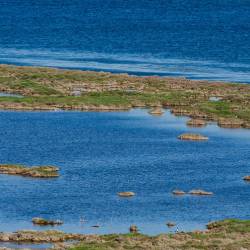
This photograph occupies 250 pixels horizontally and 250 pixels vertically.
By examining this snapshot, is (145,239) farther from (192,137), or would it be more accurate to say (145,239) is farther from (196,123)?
(196,123)

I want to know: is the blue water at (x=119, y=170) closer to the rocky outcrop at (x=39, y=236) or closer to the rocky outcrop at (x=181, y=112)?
the rocky outcrop at (x=181, y=112)

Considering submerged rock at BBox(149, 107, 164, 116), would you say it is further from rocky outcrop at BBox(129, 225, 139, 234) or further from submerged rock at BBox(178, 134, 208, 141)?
rocky outcrop at BBox(129, 225, 139, 234)

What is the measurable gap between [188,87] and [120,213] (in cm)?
6532

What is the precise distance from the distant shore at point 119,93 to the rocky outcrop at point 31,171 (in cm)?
3140

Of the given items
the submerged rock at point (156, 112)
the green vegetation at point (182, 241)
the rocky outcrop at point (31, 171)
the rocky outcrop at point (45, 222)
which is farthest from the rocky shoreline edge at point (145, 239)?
the submerged rock at point (156, 112)

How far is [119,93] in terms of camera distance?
13850cm

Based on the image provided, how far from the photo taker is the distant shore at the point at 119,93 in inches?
5089

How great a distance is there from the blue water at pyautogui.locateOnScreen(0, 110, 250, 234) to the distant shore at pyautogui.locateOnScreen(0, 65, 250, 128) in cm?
267

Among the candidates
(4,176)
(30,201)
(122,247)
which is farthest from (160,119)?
(122,247)

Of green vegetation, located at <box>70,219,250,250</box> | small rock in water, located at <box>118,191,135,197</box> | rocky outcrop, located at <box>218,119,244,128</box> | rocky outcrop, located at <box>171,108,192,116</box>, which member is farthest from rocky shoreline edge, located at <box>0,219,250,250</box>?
rocky outcrop, located at <box>171,108,192,116</box>

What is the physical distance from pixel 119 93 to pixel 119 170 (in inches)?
1627

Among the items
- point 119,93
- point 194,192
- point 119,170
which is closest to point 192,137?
point 119,170

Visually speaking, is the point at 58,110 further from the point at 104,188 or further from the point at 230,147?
the point at 104,188

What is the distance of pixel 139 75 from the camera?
163125 millimetres
